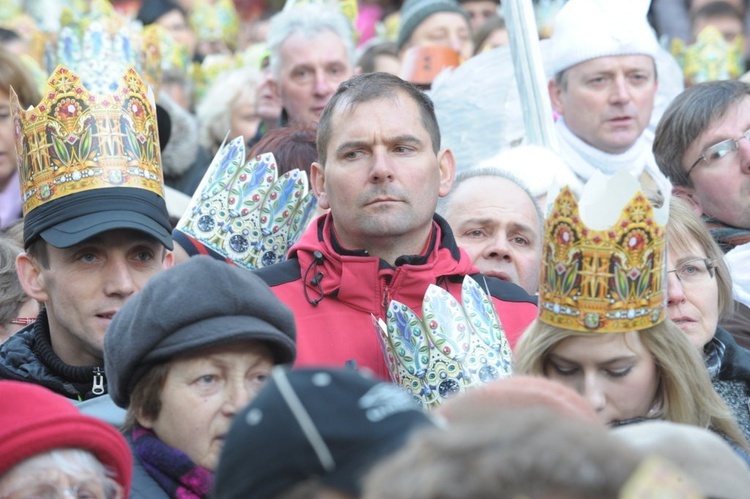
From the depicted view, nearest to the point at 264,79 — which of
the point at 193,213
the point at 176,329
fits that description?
the point at 193,213

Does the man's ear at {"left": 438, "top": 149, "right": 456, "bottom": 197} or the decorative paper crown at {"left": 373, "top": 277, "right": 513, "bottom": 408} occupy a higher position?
the man's ear at {"left": 438, "top": 149, "right": 456, "bottom": 197}

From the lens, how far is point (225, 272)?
329cm

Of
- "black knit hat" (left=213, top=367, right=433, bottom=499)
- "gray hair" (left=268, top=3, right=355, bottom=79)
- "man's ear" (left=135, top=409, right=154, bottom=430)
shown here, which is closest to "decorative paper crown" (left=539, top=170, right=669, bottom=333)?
"man's ear" (left=135, top=409, right=154, bottom=430)

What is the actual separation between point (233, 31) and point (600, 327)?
978 cm

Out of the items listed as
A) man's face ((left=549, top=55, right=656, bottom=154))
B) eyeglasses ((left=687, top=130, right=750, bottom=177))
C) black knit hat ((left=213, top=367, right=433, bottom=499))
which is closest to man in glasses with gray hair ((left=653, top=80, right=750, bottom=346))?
eyeglasses ((left=687, top=130, right=750, bottom=177))

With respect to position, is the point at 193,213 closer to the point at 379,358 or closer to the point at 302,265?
the point at 302,265

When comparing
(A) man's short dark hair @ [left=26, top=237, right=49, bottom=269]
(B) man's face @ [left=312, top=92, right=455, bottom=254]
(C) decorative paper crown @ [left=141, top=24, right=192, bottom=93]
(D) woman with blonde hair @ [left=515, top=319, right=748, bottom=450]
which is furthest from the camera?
(C) decorative paper crown @ [left=141, top=24, right=192, bottom=93]

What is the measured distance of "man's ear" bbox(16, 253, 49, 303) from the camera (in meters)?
4.12

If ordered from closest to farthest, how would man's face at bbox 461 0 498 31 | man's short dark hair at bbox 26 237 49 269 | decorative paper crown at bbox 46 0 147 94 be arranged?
man's short dark hair at bbox 26 237 49 269
decorative paper crown at bbox 46 0 147 94
man's face at bbox 461 0 498 31

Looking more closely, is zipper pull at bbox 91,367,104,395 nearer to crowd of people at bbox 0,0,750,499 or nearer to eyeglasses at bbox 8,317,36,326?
crowd of people at bbox 0,0,750,499

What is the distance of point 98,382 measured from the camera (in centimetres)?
400

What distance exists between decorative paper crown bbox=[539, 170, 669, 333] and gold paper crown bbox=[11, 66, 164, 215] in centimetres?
127

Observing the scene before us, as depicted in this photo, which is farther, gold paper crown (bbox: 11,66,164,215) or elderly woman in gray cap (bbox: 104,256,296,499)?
gold paper crown (bbox: 11,66,164,215)

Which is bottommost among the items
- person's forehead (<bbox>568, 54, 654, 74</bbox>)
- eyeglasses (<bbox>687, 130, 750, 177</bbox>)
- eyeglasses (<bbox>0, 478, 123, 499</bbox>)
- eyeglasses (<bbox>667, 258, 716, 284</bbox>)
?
eyeglasses (<bbox>667, 258, 716, 284</bbox>)
